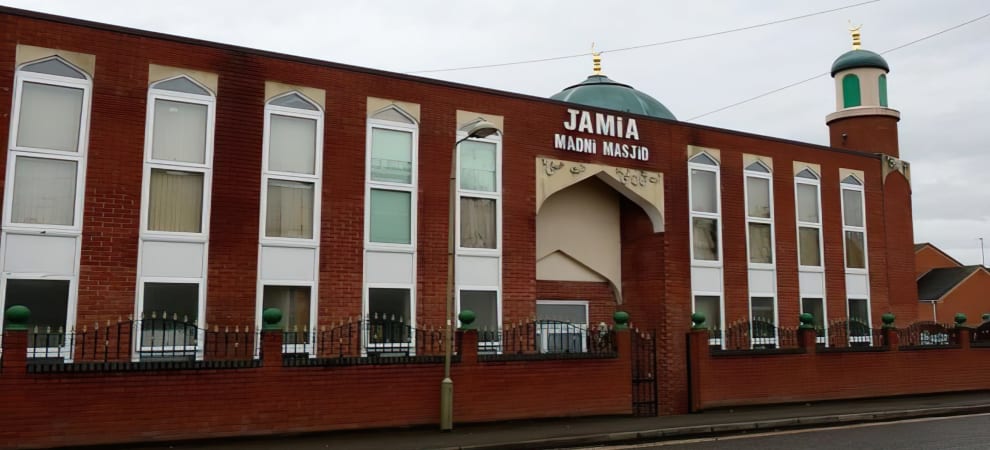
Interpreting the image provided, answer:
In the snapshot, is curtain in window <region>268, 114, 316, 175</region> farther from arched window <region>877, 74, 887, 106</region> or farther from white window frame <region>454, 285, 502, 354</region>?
arched window <region>877, 74, 887, 106</region>

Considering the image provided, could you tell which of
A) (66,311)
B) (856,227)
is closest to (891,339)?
(856,227)

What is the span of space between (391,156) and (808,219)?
12.0m

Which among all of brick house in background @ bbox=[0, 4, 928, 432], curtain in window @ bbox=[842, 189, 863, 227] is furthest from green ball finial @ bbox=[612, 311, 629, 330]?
curtain in window @ bbox=[842, 189, 863, 227]

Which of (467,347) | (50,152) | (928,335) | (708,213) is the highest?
(708,213)

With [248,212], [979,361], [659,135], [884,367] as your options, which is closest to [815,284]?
[884,367]

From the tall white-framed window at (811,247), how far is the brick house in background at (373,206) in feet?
0.19

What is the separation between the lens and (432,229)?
51.9 feet

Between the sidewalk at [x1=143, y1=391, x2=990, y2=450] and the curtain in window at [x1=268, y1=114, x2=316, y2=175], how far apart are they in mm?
5018

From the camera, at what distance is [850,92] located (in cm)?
2450

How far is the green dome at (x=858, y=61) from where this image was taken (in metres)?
24.2

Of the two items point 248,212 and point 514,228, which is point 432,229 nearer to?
point 514,228

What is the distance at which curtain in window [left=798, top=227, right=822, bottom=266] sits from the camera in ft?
70.0

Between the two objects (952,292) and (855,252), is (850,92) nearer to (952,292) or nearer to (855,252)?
(855,252)

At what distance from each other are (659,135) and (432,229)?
21.0 feet
